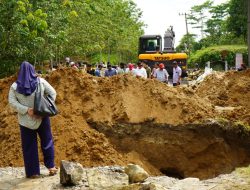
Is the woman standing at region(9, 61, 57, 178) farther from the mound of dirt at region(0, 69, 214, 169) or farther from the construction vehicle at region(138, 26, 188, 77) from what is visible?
the construction vehicle at region(138, 26, 188, 77)

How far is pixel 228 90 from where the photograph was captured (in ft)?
58.6

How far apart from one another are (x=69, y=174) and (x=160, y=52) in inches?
798

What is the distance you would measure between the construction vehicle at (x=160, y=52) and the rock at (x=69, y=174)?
1866cm

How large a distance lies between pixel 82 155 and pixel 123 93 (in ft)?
7.97

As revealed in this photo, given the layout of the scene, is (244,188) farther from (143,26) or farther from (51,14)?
(143,26)

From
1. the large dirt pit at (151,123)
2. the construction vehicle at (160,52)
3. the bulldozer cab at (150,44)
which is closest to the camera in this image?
the large dirt pit at (151,123)

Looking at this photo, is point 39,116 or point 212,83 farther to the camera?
point 212,83

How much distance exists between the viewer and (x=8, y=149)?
33.9ft

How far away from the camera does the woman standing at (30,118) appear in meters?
6.85

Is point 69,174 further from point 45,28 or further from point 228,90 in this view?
point 228,90

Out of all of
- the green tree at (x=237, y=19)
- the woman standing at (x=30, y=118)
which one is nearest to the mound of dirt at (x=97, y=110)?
the woman standing at (x=30, y=118)

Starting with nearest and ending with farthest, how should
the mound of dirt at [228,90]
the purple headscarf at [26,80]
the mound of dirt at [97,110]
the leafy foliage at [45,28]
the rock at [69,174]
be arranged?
the rock at [69,174] → the purple headscarf at [26,80] → the mound of dirt at [97,110] → the leafy foliage at [45,28] → the mound of dirt at [228,90]

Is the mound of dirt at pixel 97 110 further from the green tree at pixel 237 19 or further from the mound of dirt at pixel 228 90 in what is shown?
the green tree at pixel 237 19

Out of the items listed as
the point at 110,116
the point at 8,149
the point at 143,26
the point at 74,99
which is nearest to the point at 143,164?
the point at 110,116
